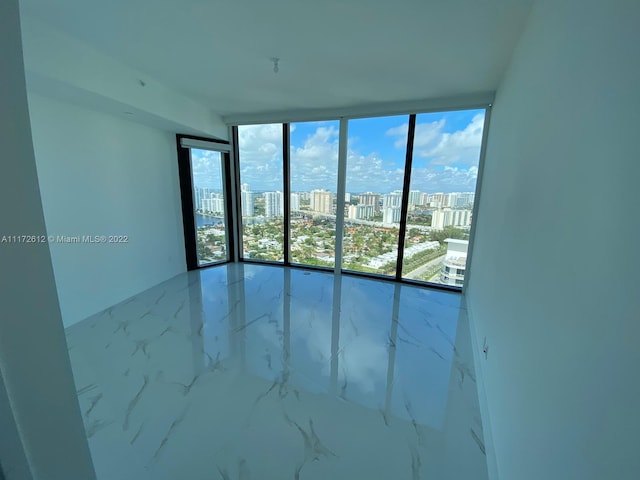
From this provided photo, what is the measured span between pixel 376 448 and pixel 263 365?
1.01m

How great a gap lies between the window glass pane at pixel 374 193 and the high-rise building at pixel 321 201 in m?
0.30

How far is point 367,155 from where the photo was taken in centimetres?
386

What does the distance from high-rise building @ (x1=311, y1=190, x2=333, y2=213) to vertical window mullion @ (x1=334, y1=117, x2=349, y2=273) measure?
176mm

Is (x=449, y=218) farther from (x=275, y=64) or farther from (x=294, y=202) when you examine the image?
(x=275, y=64)

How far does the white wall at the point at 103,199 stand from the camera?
7.96ft

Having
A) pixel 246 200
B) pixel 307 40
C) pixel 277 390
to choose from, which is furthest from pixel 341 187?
pixel 277 390

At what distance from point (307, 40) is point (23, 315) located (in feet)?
7.70

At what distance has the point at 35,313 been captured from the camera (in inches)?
20.1

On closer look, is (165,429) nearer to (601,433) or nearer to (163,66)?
(601,433)

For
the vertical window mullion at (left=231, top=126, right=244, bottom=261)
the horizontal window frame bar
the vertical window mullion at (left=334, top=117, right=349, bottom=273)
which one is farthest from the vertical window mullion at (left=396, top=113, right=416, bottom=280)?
the vertical window mullion at (left=231, top=126, right=244, bottom=261)

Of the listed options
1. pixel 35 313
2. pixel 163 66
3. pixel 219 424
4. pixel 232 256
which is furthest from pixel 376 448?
pixel 232 256

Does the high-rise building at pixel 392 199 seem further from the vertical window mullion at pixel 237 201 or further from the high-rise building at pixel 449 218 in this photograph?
the vertical window mullion at pixel 237 201

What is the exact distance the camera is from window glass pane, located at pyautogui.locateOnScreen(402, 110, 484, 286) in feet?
11.0

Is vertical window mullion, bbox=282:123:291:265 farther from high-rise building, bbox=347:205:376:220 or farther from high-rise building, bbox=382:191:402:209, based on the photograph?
high-rise building, bbox=382:191:402:209
